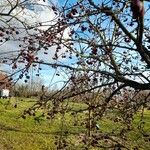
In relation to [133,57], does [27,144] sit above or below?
below

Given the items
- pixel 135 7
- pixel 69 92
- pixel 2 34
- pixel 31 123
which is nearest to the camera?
pixel 135 7

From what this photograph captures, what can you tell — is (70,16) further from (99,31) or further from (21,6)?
(21,6)

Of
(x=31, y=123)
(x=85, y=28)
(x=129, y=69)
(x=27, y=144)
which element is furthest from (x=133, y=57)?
(x=31, y=123)

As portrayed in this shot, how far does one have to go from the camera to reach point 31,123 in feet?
72.1

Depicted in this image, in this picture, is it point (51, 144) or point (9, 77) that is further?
point (51, 144)

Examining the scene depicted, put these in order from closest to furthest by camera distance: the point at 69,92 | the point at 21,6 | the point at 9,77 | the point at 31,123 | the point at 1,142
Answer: the point at 9,77, the point at 69,92, the point at 21,6, the point at 1,142, the point at 31,123

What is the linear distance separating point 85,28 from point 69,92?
31.0 inches

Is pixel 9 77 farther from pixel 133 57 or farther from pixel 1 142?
pixel 1 142

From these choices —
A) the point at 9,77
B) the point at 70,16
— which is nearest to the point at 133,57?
the point at 70,16

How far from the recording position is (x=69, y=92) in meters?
4.81

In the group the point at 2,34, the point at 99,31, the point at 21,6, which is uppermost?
the point at 21,6

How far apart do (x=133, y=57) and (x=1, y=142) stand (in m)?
12.1

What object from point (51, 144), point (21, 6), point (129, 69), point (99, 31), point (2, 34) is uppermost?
point (21, 6)

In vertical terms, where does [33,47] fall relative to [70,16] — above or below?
below
